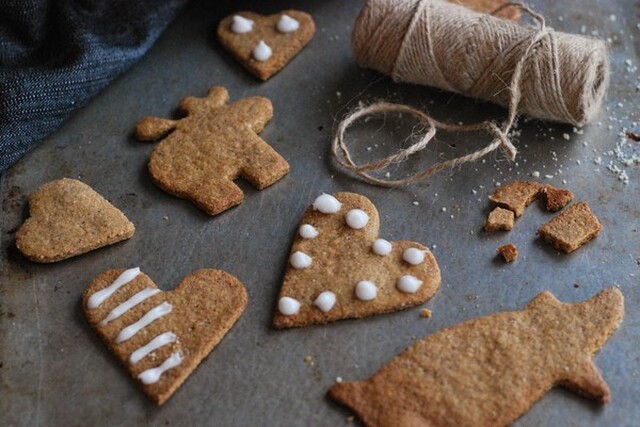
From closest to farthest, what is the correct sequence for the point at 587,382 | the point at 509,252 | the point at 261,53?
the point at 587,382 → the point at 509,252 → the point at 261,53

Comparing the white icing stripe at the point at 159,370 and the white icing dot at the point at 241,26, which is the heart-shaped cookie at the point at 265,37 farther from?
the white icing stripe at the point at 159,370

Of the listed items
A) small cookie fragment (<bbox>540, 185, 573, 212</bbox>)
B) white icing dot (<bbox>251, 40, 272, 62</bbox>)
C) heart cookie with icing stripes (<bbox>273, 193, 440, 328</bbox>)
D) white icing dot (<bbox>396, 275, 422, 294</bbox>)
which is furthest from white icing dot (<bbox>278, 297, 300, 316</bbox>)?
white icing dot (<bbox>251, 40, 272, 62</bbox>)

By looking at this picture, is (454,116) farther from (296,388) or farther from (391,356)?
(296,388)

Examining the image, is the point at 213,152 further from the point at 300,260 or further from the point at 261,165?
the point at 300,260

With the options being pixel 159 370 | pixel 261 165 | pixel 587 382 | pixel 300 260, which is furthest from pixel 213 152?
pixel 587 382

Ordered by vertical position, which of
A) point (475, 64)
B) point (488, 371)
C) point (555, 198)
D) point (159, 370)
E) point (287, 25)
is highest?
point (475, 64)

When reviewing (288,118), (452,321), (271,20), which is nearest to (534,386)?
(452,321)
